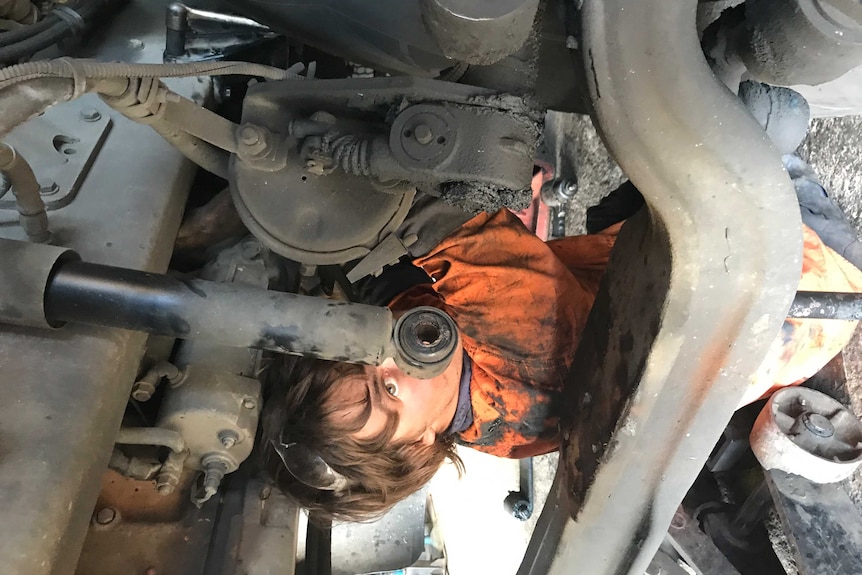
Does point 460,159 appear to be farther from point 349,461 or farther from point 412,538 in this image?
point 412,538

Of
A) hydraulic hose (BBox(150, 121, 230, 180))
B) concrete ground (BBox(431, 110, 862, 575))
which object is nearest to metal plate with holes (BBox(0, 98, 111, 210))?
hydraulic hose (BBox(150, 121, 230, 180))

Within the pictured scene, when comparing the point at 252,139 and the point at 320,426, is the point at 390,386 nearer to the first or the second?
the point at 320,426

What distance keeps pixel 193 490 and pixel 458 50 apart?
26.1 inches

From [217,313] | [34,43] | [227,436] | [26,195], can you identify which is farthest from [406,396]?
[34,43]

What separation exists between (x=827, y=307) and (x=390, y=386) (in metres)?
0.57

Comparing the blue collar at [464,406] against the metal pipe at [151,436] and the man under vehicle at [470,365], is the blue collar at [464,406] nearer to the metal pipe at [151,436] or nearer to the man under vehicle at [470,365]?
the man under vehicle at [470,365]

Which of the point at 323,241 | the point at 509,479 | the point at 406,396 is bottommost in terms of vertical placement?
the point at 509,479

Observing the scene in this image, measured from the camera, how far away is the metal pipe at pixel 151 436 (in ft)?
2.49

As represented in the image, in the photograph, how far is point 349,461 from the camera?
3.35ft

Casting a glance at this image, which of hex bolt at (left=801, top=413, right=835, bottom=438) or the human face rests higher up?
hex bolt at (left=801, top=413, right=835, bottom=438)

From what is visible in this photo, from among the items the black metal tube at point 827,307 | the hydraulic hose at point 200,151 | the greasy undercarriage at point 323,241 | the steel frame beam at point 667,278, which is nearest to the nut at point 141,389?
the greasy undercarriage at point 323,241

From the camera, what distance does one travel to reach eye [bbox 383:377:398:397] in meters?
0.98

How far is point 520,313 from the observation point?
38.1 inches

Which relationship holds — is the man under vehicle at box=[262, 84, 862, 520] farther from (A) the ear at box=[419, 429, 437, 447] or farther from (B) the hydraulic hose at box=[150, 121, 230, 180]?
(B) the hydraulic hose at box=[150, 121, 230, 180]
